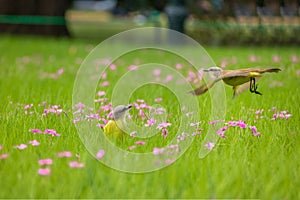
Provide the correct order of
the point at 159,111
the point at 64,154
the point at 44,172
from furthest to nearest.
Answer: the point at 159,111
the point at 64,154
the point at 44,172

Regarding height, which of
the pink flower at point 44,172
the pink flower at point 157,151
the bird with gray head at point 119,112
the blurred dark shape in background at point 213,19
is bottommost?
the pink flower at point 44,172

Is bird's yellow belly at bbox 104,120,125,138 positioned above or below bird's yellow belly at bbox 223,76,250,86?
below

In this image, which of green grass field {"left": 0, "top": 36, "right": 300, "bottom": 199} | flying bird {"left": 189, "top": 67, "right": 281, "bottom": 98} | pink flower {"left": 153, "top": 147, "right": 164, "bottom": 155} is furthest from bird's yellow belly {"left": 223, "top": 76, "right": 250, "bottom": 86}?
pink flower {"left": 153, "top": 147, "right": 164, "bottom": 155}

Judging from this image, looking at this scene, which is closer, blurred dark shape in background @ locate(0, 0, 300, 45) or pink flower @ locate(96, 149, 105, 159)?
pink flower @ locate(96, 149, 105, 159)

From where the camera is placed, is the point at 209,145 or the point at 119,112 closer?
the point at 209,145

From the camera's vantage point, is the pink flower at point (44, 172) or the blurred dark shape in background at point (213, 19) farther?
the blurred dark shape in background at point (213, 19)

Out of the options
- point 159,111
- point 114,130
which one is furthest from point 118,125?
point 159,111

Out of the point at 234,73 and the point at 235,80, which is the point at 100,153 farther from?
the point at 235,80

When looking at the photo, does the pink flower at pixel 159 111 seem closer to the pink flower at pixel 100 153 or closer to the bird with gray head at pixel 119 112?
the bird with gray head at pixel 119 112

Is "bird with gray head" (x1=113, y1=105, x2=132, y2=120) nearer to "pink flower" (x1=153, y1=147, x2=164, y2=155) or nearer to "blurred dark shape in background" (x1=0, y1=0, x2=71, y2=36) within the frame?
"pink flower" (x1=153, y1=147, x2=164, y2=155)

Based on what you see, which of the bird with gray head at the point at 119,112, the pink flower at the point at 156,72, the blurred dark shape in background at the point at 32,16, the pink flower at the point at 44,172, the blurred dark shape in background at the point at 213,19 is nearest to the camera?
the pink flower at the point at 44,172

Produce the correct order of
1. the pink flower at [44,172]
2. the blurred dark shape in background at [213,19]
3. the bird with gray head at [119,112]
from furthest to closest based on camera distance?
the blurred dark shape in background at [213,19] < the bird with gray head at [119,112] < the pink flower at [44,172]

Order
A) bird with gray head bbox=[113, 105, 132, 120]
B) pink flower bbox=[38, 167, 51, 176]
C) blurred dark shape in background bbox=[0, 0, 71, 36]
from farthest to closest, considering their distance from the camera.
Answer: blurred dark shape in background bbox=[0, 0, 71, 36], bird with gray head bbox=[113, 105, 132, 120], pink flower bbox=[38, 167, 51, 176]

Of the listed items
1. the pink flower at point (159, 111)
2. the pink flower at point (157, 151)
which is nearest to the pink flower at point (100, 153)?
the pink flower at point (157, 151)
